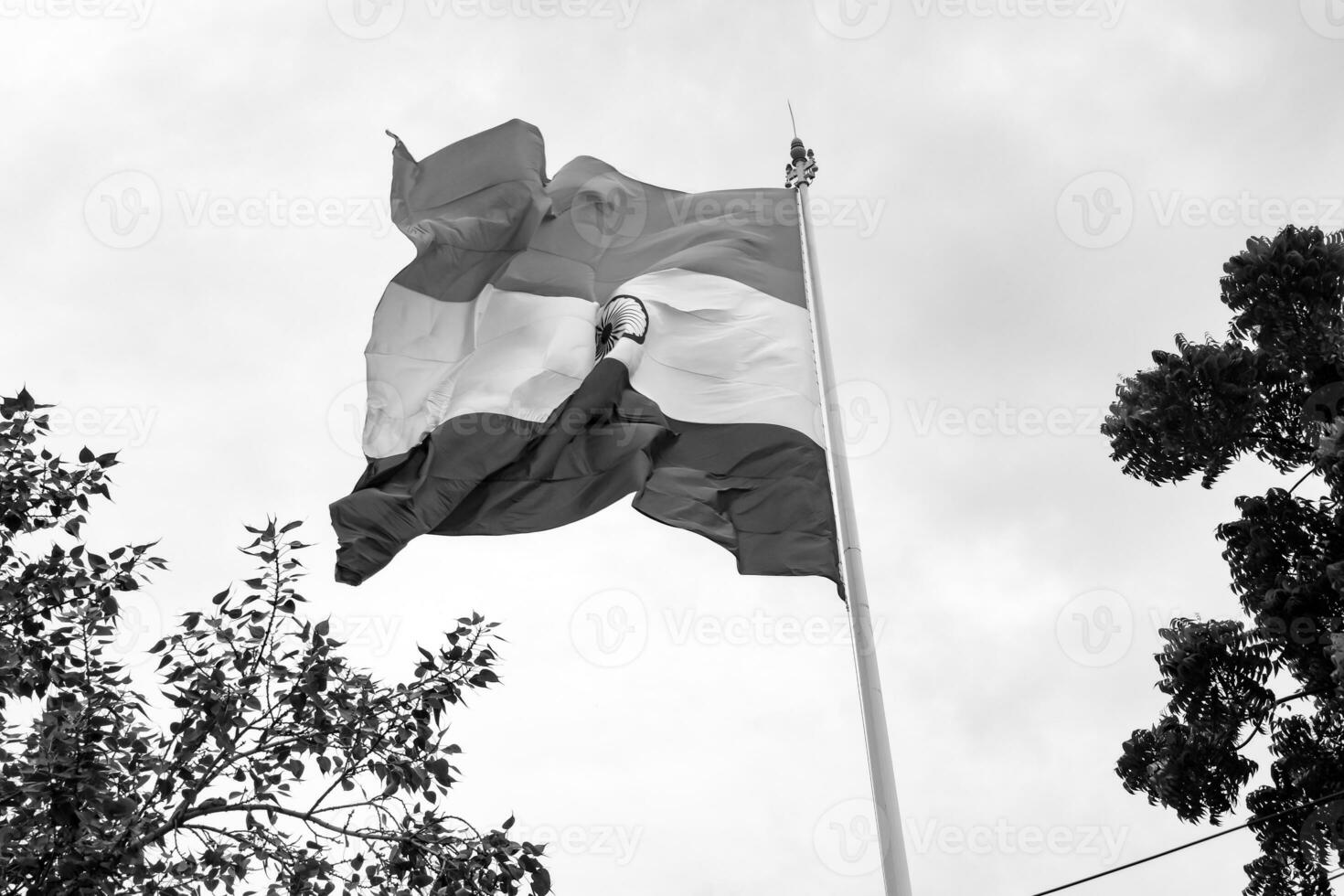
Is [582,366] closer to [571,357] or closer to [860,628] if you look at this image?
[571,357]

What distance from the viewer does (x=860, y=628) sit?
8.57m

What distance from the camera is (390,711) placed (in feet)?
24.9

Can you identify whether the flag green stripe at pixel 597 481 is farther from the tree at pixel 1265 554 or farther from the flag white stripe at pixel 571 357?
the tree at pixel 1265 554

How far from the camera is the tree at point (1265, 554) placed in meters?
7.56

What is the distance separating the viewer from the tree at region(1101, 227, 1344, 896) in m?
7.56

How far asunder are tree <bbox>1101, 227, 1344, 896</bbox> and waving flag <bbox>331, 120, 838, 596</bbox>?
234cm

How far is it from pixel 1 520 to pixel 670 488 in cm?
457

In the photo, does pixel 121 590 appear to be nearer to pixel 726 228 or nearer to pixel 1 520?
pixel 1 520

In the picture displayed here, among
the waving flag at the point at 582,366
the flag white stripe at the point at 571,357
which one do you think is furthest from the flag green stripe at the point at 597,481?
the flag white stripe at the point at 571,357

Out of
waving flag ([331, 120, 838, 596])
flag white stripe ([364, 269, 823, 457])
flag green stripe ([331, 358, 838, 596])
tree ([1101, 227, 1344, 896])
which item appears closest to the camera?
tree ([1101, 227, 1344, 896])

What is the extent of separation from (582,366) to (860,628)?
3.45 metres

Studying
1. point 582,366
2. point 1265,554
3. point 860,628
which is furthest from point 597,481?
point 1265,554

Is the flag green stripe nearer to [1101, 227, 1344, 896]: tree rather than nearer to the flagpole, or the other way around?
the flagpole

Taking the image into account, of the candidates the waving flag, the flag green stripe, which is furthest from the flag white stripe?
the flag green stripe
